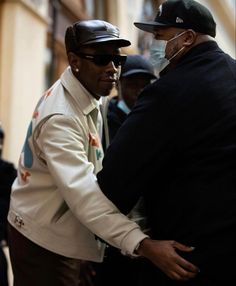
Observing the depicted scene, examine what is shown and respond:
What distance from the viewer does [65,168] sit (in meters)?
2.27

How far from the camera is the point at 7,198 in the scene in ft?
13.6

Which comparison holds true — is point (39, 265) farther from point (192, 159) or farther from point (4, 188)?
point (4, 188)

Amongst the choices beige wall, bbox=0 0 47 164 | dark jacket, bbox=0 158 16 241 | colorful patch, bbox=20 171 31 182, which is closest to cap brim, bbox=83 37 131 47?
colorful patch, bbox=20 171 31 182

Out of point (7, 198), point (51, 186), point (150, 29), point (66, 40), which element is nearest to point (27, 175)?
point (51, 186)

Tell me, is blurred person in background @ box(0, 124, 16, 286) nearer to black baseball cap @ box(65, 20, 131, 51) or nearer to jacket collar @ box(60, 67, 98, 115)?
jacket collar @ box(60, 67, 98, 115)

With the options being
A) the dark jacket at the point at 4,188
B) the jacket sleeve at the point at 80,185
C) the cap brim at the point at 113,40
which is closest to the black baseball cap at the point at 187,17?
the cap brim at the point at 113,40

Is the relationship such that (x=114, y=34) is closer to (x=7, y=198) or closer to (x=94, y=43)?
(x=94, y=43)

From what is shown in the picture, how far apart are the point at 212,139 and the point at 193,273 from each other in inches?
18.8

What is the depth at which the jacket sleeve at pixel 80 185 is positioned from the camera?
84.4 inches

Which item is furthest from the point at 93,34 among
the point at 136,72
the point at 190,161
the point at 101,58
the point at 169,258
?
the point at 136,72


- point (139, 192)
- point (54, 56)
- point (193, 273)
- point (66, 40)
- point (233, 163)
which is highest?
point (66, 40)

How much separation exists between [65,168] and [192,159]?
519mm

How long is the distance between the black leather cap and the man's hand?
36.0 inches

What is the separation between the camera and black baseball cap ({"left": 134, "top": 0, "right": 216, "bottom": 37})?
2.18 metres
